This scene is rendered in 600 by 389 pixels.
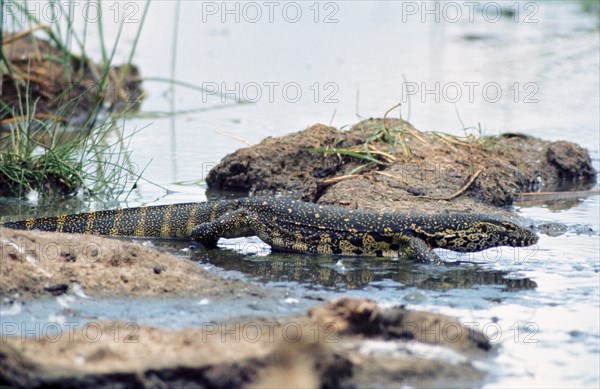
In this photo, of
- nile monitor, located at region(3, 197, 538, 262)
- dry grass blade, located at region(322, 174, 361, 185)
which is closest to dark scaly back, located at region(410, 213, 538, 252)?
nile monitor, located at region(3, 197, 538, 262)

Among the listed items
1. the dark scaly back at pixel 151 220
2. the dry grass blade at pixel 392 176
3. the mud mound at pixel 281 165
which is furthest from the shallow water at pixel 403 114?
the dry grass blade at pixel 392 176

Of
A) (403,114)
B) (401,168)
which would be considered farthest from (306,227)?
(403,114)

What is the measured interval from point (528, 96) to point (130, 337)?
42.0 ft

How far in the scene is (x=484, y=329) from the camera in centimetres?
710

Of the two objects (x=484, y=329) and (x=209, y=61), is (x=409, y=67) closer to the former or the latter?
(x=209, y=61)

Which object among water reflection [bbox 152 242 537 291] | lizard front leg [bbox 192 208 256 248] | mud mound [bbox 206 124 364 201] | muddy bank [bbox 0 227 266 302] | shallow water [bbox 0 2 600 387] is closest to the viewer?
shallow water [bbox 0 2 600 387]

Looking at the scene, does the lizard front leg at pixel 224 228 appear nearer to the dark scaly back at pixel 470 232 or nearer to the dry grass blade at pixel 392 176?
the dark scaly back at pixel 470 232

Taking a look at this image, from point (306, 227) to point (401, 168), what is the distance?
7.03 feet

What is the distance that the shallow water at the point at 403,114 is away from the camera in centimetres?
731

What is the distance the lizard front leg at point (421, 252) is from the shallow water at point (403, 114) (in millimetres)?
214

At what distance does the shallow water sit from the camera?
731cm

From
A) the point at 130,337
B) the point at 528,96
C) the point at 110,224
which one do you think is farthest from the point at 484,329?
the point at 528,96

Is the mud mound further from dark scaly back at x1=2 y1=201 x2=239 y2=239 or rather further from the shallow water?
dark scaly back at x1=2 y1=201 x2=239 y2=239

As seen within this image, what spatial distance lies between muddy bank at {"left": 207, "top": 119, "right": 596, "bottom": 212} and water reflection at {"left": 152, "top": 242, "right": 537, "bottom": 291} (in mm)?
1344
